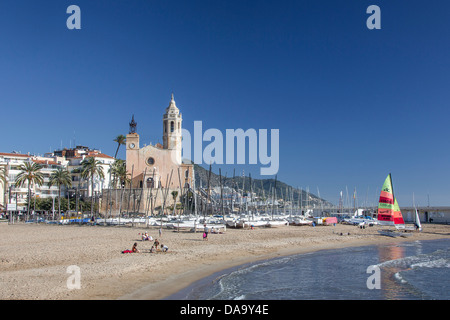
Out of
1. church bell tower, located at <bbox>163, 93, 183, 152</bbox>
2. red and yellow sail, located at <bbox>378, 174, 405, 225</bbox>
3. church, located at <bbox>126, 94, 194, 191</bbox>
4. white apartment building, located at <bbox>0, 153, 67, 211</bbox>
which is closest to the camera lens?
red and yellow sail, located at <bbox>378, 174, 405, 225</bbox>

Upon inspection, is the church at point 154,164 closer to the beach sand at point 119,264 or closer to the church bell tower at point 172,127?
the church bell tower at point 172,127

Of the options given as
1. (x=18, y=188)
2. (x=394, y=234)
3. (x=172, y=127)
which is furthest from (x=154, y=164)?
(x=394, y=234)

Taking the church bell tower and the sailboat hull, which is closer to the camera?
the sailboat hull

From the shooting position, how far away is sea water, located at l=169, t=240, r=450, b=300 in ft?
55.3

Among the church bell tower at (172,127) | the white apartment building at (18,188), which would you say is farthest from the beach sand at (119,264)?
the white apartment building at (18,188)

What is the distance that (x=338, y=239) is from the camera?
41.7m

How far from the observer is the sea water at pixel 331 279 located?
16.9 m

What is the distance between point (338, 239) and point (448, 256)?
1169 cm

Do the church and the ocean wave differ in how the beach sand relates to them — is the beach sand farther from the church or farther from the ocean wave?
the church

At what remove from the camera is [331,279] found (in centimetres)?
2069

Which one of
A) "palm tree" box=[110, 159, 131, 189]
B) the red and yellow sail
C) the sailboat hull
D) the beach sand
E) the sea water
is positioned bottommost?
the sailboat hull

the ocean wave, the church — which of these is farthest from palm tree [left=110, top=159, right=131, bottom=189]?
the ocean wave

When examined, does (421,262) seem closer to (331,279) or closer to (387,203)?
(331,279)
